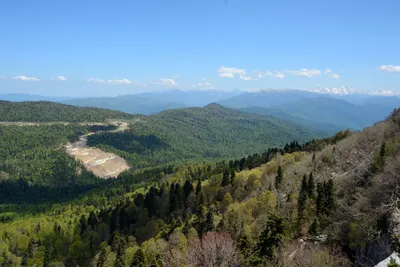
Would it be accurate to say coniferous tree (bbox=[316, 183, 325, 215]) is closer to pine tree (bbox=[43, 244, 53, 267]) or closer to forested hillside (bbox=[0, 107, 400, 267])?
forested hillside (bbox=[0, 107, 400, 267])

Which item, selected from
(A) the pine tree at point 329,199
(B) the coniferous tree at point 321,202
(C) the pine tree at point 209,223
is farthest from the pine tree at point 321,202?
(C) the pine tree at point 209,223

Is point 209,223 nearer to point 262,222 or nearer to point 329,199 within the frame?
point 262,222

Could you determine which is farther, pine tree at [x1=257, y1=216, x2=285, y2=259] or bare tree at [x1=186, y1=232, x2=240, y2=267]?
pine tree at [x1=257, y1=216, x2=285, y2=259]

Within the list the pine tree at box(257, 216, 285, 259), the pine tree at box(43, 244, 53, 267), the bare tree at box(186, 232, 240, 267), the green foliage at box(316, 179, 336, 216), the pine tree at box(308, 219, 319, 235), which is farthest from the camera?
the pine tree at box(43, 244, 53, 267)

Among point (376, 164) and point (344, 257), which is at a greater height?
point (376, 164)

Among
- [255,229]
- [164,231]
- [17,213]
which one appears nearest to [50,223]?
[17,213]

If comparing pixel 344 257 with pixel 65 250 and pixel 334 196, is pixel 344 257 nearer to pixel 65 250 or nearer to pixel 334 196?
pixel 334 196

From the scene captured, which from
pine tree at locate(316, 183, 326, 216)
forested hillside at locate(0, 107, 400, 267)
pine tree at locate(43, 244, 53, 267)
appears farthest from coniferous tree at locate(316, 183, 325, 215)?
pine tree at locate(43, 244, 53, 267)

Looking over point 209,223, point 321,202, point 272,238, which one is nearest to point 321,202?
point 321,202
